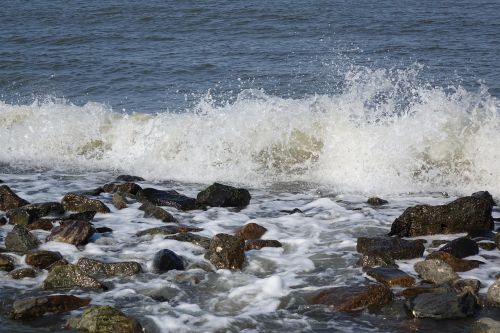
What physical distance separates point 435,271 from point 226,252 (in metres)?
1.67

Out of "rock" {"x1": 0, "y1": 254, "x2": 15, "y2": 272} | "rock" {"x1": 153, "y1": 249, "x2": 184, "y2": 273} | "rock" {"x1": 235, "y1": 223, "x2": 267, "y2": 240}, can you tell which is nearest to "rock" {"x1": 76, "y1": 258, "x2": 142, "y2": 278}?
"rock" {"x1": 153, "y1": 249, "x2": 184, "y2": 273}

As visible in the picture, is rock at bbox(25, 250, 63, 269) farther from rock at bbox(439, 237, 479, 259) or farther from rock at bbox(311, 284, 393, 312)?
rock at bbox(439, 237, 479, 259)

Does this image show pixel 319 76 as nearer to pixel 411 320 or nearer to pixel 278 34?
pixel 278 34

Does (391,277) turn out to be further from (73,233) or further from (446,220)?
(73,233)

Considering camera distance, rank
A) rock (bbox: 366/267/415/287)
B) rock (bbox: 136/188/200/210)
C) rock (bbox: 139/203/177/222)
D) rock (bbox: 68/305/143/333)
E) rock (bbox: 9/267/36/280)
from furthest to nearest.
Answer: rock (bbox: 136/188/200/210) < rock (bbox: 139/203/177/222) < rock (bbox: 9/267/36/280) < rock (bbox: 366/267/415/287) < rock (bbox: 68/305/143/333)

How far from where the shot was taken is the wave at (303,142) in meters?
9.87

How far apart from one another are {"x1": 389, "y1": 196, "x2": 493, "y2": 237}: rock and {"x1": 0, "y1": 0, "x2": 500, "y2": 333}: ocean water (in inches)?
11.6

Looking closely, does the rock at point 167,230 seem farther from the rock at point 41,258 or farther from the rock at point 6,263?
the rock at point 6,263

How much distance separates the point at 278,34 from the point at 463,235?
1261 centimetres

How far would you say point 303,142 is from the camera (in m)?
11.0

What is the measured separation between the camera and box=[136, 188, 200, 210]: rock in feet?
27.0

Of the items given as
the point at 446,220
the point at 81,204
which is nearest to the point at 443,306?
the point at 446,220

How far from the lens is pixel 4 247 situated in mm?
6715

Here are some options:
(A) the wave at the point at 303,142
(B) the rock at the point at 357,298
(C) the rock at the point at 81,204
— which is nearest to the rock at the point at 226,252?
(B) the rock at the point at 357,298
